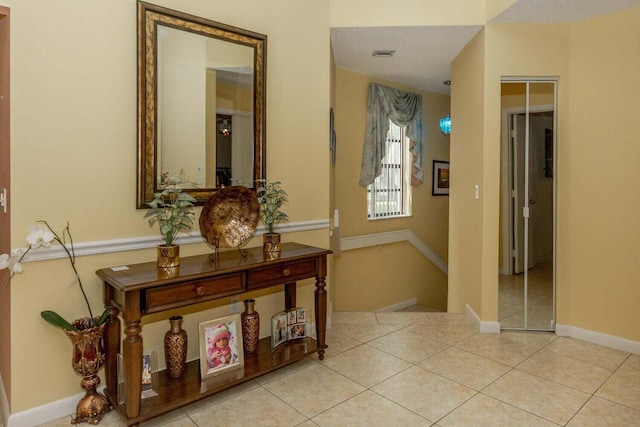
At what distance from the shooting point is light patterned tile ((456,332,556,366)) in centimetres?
303

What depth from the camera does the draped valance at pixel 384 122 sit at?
5023mm

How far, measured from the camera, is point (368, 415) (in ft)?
7.39

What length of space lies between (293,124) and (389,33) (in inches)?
49.8

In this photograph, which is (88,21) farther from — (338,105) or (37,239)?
(338,105)

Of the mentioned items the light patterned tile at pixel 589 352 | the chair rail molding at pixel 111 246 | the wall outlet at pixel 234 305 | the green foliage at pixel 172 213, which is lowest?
the light patterned tile at pixel 589 352

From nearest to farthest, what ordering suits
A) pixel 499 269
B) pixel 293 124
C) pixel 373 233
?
pixel 293 124
pixel 499 269
pixel 373 233

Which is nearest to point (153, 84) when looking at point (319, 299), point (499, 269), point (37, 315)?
point (37, 315)

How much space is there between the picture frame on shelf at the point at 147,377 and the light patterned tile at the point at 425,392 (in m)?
1.31

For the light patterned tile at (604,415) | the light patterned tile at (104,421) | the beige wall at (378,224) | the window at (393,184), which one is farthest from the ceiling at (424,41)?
the light patterned tile at (104,421)

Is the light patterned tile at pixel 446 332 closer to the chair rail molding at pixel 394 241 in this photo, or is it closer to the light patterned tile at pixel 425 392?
the light patterned tile at pixel 425 392

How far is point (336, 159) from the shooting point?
477 centimetres

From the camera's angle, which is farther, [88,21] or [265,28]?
[265,28]

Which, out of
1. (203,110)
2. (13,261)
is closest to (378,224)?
(203,110)

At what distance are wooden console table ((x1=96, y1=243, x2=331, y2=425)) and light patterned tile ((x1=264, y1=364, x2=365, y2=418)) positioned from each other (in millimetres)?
123
